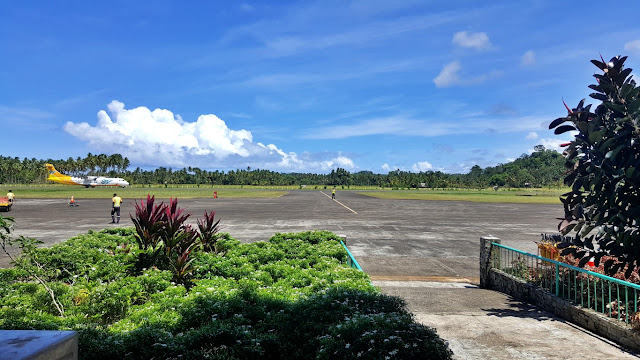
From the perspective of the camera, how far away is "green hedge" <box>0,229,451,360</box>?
3984 millimetres

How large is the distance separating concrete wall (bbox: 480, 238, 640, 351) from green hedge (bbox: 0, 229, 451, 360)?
372 centimetres

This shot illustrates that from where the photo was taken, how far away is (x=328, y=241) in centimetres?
1047

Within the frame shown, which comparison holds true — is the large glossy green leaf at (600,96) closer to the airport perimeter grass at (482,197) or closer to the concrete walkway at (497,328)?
A: the concrete walkway at (497,328)

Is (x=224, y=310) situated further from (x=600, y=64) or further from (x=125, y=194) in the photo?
(x=125, y=194)

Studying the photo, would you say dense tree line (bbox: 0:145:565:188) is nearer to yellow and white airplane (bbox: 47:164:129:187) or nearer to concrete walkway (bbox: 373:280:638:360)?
yellow and white airplane (bbox: 47:164:129:187)

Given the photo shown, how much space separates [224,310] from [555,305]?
6.44 metres

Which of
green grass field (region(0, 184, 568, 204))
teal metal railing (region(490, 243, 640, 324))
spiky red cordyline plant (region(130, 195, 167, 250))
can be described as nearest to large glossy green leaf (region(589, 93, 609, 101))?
teal metal railing (region(490, 243, 640, 324))

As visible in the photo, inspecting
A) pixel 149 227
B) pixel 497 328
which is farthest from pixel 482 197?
pixel 149 227

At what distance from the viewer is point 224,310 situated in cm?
516

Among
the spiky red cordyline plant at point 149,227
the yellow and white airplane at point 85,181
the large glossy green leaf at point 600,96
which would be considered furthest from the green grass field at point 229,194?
the large glossy green leaf at point 600,96

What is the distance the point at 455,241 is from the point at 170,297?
14.1 meters

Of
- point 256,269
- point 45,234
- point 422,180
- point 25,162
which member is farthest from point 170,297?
point 25,162

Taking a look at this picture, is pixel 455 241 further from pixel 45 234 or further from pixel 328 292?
pixel 45 234

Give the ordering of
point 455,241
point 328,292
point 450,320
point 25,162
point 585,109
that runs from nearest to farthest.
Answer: point 585,109 < point 328,292 < point 450,320 < point 455,241 < point 25,162
